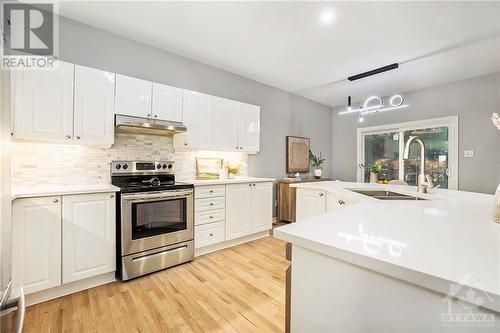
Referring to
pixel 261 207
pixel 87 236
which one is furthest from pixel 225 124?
pixel 87 236

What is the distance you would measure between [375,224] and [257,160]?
3.22 meters

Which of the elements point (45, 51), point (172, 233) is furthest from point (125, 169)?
point (45, 51)

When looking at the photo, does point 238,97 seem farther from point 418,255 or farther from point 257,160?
point 418,255

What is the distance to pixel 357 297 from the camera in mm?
686

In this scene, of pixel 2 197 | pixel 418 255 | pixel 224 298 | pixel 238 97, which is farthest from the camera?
pixel 238 97

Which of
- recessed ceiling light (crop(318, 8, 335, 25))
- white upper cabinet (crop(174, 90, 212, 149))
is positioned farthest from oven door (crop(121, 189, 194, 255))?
recessed ceiling light (crop(318, 8, 335, 25))

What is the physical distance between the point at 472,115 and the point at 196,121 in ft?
15.2

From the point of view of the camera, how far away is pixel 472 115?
3.75 meters

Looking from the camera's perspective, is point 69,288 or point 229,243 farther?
point 229,243

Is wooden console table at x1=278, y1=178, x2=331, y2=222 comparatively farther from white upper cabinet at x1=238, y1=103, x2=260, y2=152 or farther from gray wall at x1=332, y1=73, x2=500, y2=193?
gray wall at x1=332, y1=73, x2=500, y2=193

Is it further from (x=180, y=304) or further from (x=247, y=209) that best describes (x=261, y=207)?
(x=180, y=304)

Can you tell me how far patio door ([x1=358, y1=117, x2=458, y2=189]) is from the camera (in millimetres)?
4027

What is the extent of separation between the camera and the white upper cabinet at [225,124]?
3.15m

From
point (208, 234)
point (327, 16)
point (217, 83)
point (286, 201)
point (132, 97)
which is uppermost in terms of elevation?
point (327, 16)
